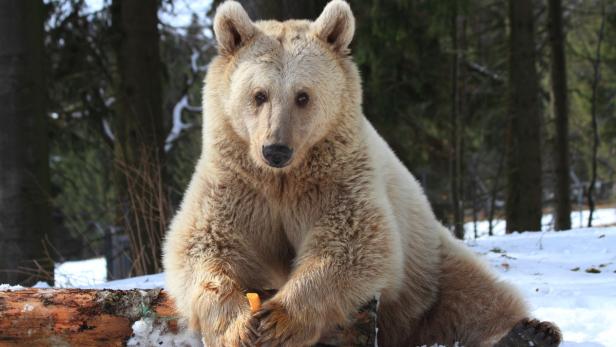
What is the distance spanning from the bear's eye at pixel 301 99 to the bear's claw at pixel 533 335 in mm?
1363

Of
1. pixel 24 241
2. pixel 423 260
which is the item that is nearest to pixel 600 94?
pixel 24 241

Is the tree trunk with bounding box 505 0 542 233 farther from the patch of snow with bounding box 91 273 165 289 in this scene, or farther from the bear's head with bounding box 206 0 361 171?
the bear's head with bounding box 206 0 361 171

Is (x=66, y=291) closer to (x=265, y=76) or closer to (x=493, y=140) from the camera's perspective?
(x=265, y=76)

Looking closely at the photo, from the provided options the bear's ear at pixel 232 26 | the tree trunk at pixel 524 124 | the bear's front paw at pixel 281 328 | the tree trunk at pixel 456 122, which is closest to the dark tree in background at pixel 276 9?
the bear's ear at pixel 232 26

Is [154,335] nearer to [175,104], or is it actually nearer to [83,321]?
[83,321]

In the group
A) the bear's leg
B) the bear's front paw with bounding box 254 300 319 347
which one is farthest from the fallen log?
the bear's leg

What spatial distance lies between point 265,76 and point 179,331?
128 cm

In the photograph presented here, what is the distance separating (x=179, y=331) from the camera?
136 inches

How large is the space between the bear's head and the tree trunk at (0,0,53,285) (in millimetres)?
4993

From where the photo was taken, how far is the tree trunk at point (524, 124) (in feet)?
37.6

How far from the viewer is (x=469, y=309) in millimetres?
3676

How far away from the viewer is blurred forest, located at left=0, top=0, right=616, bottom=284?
7.87m

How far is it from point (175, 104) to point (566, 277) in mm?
12744

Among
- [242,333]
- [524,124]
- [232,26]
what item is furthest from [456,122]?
[242,333]
